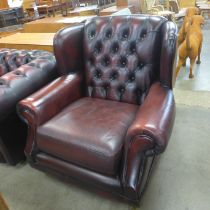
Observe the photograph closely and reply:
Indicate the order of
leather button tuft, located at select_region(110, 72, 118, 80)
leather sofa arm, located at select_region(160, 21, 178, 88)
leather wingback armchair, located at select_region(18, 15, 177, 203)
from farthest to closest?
leather button tuft, located at select_region(110, 72, 118, 80)
leather sofa arm, located at select_region(160, 21, 178, 88)
leather wingback armchair, located at select_region(18, 15, 177, 203)

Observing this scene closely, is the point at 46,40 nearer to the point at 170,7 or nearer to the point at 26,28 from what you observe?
the point at 26,28

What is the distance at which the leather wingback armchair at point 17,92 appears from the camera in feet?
4.91

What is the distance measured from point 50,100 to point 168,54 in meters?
0.80

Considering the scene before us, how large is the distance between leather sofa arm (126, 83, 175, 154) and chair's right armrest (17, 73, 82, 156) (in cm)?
61

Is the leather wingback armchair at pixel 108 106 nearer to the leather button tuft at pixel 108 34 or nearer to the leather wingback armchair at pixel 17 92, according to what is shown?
the leather button tuft at pixel 108 34

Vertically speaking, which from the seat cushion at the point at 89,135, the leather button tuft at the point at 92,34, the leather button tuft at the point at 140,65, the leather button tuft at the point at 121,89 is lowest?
the seat cushion at the point at 89,135

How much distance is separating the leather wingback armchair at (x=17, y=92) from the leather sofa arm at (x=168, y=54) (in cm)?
89

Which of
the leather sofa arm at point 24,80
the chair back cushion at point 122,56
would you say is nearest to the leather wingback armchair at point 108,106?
the chair back cushion at point 122,56

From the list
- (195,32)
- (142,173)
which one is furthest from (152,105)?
(195,32)

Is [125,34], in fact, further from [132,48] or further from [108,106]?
[108,106]

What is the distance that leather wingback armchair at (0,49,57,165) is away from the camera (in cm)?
150

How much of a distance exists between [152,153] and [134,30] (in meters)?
0.91

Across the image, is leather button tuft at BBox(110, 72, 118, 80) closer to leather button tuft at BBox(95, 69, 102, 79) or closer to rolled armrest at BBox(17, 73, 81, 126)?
leather button tuft at BBox(95, 69, 102, 79)

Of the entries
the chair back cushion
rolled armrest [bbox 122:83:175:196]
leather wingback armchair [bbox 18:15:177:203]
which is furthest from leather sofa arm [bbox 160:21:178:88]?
rolled armrest [bbox 122:83:175:196]
